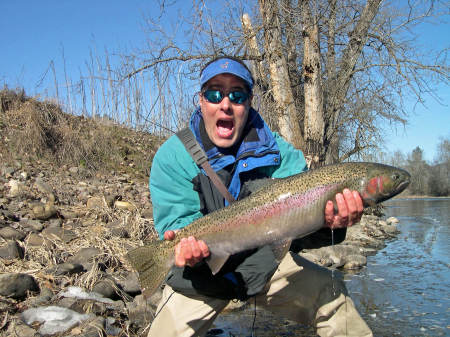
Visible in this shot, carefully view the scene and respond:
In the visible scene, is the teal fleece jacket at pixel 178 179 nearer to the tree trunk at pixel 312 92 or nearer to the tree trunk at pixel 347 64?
the tree trunk at pixel 312 92

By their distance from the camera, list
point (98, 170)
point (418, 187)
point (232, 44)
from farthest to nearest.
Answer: point (418, 187) < point (98, 170) < point (232, 44)

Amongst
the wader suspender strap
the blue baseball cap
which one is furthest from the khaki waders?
the blue baseball cap

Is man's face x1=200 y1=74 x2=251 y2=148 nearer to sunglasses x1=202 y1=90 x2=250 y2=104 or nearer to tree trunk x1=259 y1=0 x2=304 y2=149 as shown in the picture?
sunglasses x1=202 y1=90 x2=250 y2=104

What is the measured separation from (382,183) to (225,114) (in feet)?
4.49

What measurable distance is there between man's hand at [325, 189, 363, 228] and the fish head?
0.36ft

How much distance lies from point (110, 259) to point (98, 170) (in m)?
5.60

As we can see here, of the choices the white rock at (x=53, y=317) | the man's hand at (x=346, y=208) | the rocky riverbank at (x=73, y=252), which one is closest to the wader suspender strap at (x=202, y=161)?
the man's hand at (x=346, y=208)

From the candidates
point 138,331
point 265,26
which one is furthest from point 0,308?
point 265,26

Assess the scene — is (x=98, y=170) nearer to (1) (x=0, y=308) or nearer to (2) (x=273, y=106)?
(2) (x=273, y=106)

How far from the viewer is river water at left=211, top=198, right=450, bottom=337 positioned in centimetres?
399

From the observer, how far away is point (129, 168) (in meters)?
11.2

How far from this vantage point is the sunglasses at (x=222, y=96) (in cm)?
336

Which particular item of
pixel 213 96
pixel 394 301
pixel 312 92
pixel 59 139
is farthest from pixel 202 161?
pixel 59 139

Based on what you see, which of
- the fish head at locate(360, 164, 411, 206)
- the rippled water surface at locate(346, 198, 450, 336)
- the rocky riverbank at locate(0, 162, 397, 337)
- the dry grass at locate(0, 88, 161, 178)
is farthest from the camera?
the dry grass at locate(0, 88, 161, 178)
